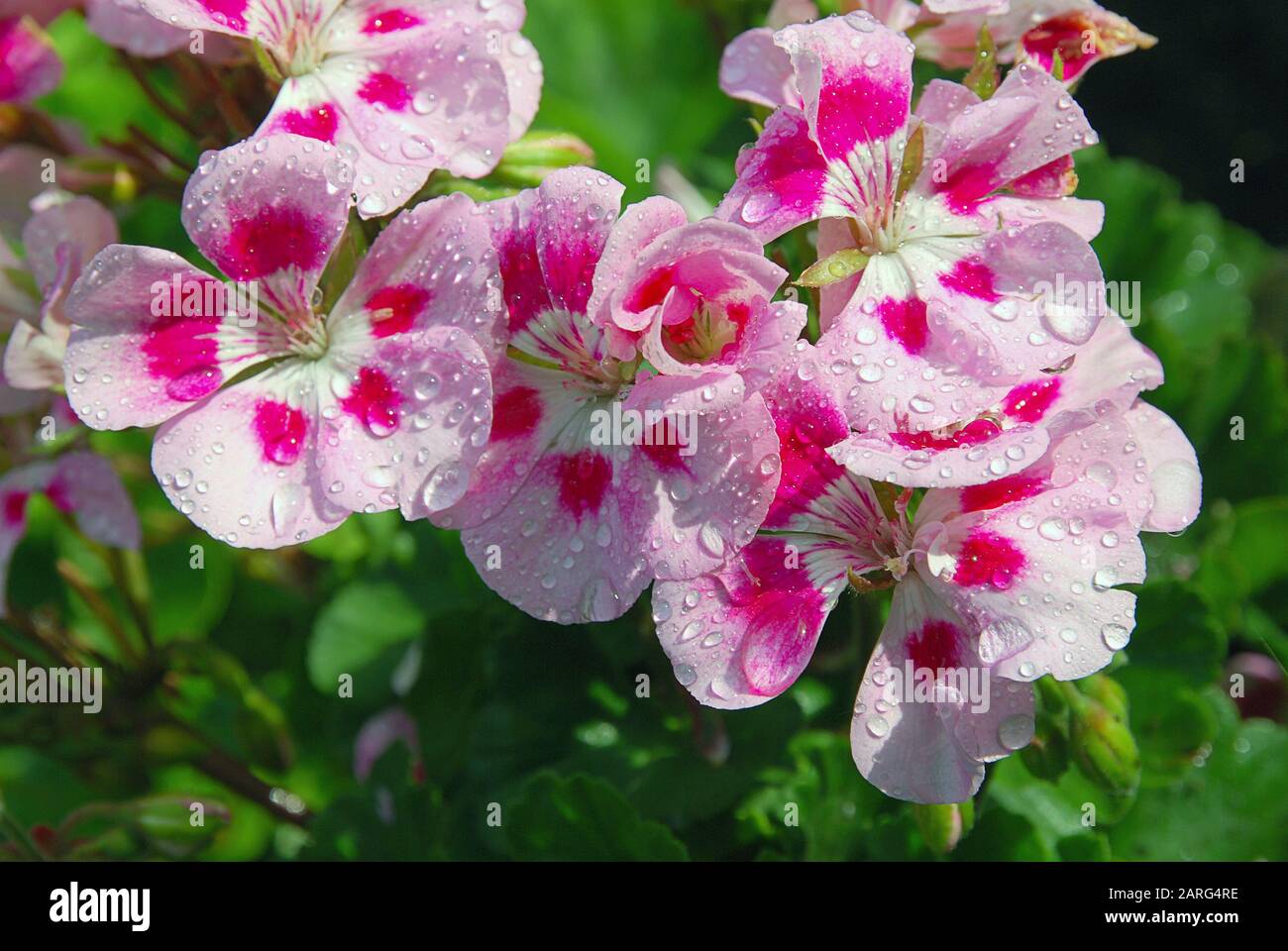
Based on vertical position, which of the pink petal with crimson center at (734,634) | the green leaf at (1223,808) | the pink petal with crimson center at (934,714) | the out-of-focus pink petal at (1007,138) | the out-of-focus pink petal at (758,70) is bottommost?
the green leaf at (1223,808)

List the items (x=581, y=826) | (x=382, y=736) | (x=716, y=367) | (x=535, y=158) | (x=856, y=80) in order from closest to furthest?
(x=716, y=367), (x=856, y=80), (x=535, y=158), (x=581, y=826), (x=382, y=736)

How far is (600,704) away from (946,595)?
2.02ft

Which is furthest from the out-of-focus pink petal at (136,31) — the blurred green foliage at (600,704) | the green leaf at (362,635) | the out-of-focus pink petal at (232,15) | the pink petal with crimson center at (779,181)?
the green leaf at (362,635)

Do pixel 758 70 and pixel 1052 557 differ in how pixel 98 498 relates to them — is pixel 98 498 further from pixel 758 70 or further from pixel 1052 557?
pixel 1052 557

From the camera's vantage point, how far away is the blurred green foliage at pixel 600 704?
132cm

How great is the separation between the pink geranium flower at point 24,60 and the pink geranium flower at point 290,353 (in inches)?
16.9

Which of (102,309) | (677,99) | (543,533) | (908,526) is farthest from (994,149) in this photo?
(677,99)

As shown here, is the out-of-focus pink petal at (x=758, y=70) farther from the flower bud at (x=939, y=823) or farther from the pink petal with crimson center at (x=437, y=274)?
the flower bud at (x=939, y=823)

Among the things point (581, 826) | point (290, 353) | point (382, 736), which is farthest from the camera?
point (382, 736)

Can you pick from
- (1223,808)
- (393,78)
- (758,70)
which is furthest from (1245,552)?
(393,78)

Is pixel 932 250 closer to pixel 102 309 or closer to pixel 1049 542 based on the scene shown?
pixel 1049 542

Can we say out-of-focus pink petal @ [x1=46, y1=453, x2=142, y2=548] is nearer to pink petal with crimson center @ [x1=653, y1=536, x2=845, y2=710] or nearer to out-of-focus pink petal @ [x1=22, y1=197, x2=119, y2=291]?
out-of-focus pink petal @ [x1=22, y1=197, x2=119, y2=291]

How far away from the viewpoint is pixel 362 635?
168 centimetres

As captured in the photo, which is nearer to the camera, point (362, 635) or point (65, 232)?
point (65, 232)
